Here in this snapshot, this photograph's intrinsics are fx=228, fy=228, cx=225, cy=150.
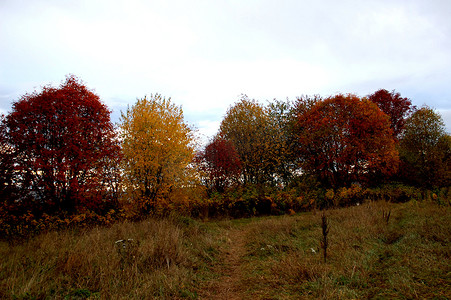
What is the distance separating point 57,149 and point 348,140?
708 inches

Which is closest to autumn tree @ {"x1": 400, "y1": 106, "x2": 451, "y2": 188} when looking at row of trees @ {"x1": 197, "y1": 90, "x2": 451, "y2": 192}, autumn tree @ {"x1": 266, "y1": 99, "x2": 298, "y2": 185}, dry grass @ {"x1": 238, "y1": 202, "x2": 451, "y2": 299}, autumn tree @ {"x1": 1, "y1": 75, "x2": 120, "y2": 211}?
row of trees @ {"x1": 197, "y1": 90, "x2": 451, "y2": 192}

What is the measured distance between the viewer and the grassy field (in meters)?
3.61

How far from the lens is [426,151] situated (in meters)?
19.0

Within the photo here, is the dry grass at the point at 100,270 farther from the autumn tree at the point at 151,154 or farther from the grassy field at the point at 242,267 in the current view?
the autumn tree at the point at 151,154

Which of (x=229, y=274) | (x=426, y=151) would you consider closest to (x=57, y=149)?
(x=229, y=274)

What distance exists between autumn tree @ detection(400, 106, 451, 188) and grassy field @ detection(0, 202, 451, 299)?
642 inches

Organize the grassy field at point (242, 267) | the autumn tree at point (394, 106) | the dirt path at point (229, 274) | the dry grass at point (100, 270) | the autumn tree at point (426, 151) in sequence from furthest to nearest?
1. the autumn tree at point (394, 106)
2. the autumn tree at point (426, 151)
3. the dirt path at point (229, 274)
4. the dry grass at point (100, 270)
5. the grassy field at point (242, 267)

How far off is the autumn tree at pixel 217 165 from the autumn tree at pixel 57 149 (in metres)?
6.86

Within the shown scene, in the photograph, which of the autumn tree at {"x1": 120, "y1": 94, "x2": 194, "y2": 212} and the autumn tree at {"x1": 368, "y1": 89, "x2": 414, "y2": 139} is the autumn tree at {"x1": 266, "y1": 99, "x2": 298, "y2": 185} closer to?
the autumn tree at {"x1": 120, "y1": 94, "x2": 194, "y2": 212}

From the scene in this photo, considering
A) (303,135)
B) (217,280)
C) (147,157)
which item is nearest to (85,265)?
(217,280)

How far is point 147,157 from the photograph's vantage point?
1012cm

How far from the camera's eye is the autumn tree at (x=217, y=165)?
16.2 m

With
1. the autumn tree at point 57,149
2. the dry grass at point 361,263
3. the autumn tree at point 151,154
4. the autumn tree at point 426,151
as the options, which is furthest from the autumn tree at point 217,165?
the autumn tree at point 426,151

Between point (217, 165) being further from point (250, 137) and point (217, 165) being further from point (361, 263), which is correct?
point (361, 263)
